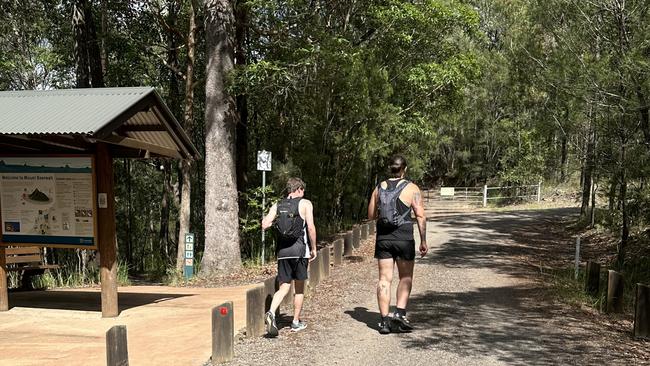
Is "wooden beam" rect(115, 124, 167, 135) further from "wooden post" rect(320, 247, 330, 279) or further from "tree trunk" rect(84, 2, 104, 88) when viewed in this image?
"tree trunk" rect(84, 2, 104, 88)

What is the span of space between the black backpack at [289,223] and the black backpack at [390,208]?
91cm

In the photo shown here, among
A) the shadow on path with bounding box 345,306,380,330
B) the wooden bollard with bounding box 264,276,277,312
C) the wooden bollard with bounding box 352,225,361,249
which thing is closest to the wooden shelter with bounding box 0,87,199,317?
the wooden bollard with bounding box 264,276,277,312

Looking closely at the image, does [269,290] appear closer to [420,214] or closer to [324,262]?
[420,214]

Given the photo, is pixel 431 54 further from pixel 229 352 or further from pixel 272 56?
pixel 229 352

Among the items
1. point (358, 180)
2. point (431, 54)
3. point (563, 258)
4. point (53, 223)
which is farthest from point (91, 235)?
point (431, 54)

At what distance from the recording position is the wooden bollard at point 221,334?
500 cm

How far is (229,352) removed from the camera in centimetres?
508

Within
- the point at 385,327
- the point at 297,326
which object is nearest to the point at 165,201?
the point at 297,326

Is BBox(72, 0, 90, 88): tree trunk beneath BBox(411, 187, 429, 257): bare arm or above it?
above

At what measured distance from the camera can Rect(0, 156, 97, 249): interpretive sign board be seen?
22.8 ft

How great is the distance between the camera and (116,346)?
13.2 feet

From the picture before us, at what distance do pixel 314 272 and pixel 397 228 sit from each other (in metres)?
3.34

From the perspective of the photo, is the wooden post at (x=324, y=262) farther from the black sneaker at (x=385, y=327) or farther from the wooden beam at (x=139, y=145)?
the black sneaker at (x=385, y=327)

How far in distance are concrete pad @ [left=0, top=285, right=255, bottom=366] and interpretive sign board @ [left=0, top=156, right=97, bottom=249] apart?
3.27ft
